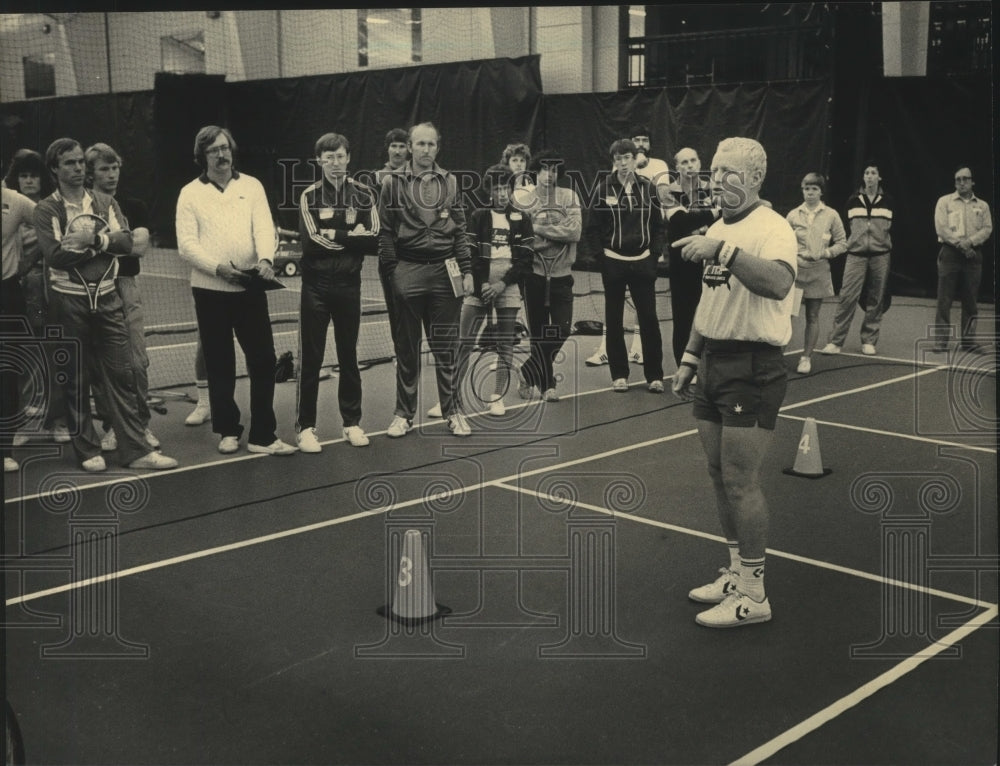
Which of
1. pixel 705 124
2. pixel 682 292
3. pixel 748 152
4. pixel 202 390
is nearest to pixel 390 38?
pixel 705 124

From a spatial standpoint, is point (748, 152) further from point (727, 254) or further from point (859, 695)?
point (859, 695)

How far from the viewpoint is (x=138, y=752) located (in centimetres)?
354

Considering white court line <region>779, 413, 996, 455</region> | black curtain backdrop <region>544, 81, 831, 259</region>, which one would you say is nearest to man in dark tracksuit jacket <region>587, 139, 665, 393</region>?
white court line <region>779, 413, 996, 455</region>

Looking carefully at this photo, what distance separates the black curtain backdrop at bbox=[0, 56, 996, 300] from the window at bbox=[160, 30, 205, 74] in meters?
1.67

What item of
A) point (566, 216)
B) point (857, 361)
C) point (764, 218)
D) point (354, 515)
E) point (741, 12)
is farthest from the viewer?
point (741, 12)

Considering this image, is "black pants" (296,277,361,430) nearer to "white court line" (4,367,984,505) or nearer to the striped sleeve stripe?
the striped sleeve stripe

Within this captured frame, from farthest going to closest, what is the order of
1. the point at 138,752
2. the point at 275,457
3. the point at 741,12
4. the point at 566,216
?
the point at 741,12
the point at 566,216
the point at 275,457
the point at 138,752

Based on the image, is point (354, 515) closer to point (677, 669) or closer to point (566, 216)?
point (677, 669)

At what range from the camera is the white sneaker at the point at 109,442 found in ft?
25.1

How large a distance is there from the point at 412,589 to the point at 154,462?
10.3 feet

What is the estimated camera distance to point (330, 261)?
755 cm

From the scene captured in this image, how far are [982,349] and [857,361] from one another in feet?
5.46

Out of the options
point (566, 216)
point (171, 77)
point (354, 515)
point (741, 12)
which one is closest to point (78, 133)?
point (171, 77)

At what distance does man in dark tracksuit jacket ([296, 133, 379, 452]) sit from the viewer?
7.45 m
